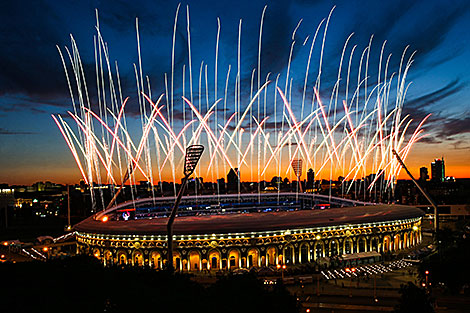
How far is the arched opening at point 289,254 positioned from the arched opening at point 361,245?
10.5 meters

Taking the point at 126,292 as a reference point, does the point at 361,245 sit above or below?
below

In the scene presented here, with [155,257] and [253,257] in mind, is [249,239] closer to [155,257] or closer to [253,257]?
[253,257]

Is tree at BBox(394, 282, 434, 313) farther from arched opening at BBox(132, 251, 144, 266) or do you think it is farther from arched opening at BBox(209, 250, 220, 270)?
arched opening at BBox(132, 251, 144, 266)

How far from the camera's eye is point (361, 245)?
50969 millimetres

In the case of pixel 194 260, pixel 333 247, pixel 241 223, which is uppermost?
pixel 241 223

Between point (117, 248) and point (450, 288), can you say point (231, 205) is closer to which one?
point (117, 248)

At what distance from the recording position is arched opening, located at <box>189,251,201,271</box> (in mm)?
43750

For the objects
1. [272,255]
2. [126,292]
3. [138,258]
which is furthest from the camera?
[272,255]

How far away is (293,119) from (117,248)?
26.6 meters

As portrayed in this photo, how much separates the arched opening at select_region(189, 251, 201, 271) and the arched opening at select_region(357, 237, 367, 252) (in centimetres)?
2177

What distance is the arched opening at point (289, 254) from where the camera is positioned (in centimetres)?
4588

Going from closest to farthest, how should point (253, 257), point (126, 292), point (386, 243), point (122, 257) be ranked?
point (126, 292)
point (253, 257)
point (122, 257)
point (386, 243)

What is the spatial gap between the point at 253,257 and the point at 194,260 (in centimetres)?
696

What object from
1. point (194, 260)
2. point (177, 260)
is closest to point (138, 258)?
point (177, 260)
